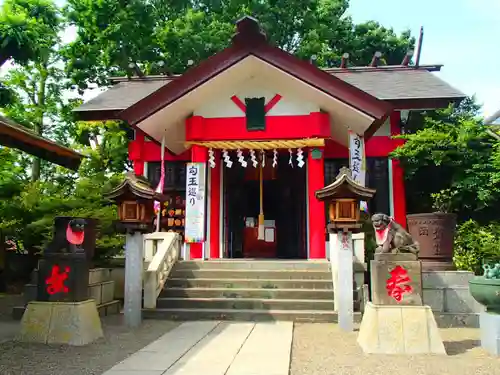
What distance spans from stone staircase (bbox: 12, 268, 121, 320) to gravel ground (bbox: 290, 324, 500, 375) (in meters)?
4.14

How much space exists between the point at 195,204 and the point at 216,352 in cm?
551

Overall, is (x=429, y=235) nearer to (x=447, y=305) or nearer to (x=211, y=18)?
(x=447, y=305)

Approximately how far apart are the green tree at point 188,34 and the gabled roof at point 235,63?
23.3 ft

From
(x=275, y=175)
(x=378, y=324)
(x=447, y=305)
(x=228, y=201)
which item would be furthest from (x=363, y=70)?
(x=378, y=324)

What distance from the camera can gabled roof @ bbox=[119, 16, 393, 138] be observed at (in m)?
10.6

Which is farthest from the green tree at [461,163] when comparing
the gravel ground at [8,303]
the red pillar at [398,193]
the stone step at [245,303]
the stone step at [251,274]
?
the gravel ground at [8,303]

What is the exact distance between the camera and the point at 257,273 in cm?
964

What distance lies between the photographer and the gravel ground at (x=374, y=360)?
520 cm

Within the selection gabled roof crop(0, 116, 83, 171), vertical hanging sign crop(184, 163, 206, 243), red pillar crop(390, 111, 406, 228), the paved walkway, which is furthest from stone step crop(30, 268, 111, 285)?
red pillar crop(390, 111, 406, 228)

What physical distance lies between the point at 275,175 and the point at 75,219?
686 centimetres

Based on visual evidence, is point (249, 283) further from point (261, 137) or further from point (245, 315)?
point (261, 137)

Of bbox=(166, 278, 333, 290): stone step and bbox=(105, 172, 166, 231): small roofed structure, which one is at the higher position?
bbox=(105, 172, 166, 231): small roofed structure

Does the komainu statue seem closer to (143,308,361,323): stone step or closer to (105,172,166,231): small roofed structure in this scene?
(143,308,361,323): stone step

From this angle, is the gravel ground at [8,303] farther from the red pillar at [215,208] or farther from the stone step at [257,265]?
the red pillar at [215,208]
